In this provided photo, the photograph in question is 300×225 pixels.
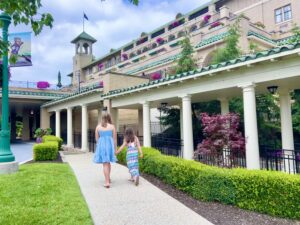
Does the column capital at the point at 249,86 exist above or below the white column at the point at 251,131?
above

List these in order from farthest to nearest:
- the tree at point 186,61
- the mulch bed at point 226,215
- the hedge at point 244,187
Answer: the tree at point 186,61
the hedge at point 244,187
the mulch bed at point 226,215

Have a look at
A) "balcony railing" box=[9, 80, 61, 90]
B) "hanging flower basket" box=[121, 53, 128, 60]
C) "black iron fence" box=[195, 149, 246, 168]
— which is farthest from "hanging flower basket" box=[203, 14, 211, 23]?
"black iron fence" box=[195, 149, 246, 168]

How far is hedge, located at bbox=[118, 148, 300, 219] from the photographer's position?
4.42 m

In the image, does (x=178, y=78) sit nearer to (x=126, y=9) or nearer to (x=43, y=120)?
(x=126, y=9)

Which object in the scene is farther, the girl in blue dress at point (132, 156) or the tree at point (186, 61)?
the tree at point (186, 61)

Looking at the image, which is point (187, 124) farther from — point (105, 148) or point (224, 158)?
point (105, 148)

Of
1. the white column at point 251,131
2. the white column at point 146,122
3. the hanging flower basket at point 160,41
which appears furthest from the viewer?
the hanging flower basket at point 160,41

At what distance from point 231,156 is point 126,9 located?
5.83 m

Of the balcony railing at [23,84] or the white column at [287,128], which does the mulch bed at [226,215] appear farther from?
the balcony railing at [23,84]

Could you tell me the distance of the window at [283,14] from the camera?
28.0m

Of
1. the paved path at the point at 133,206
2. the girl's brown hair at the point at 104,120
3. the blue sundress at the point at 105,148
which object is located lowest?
the paved path at the point at 133,206

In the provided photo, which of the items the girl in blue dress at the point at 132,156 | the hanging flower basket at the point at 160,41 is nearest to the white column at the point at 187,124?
the girl in blue dress at the point at 132,156

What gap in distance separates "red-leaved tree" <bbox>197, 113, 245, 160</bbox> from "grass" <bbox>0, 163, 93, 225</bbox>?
3.74m

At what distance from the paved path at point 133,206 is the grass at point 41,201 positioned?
0.24m
